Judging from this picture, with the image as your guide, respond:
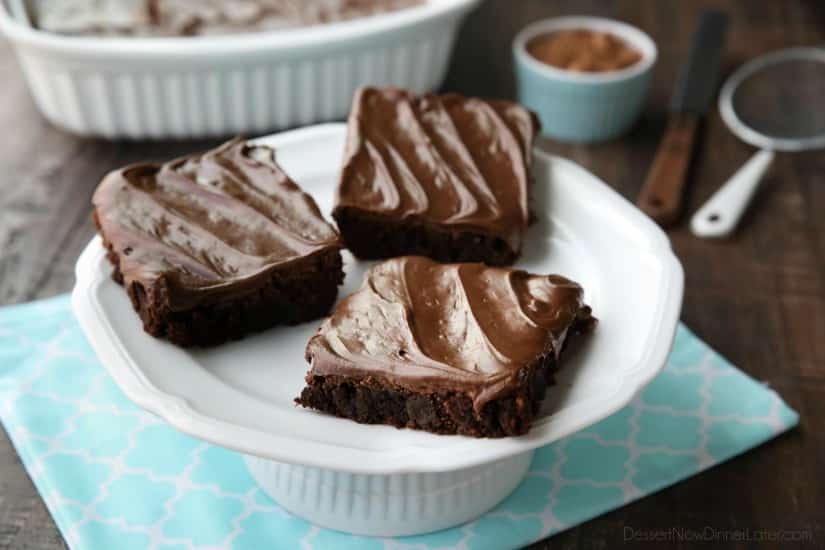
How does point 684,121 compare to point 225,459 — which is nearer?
point 225,459

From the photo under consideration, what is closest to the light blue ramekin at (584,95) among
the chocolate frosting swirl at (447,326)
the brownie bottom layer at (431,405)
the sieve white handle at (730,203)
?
the sieve white handle at (730,203)

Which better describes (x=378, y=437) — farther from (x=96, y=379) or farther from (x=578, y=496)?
(x=96, y=379)

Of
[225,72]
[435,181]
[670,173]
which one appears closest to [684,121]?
[670,173]

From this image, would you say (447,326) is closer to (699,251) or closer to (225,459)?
(225,459)

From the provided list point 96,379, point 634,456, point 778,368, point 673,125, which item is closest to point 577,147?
point 673,125

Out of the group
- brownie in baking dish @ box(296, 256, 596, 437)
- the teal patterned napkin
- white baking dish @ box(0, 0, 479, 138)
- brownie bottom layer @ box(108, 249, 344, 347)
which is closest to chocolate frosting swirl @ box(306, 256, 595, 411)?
brownie in baking dish @ box(296, 256, 596, 437)

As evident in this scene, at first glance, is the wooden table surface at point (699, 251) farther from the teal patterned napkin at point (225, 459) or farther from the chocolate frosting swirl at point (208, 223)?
the chocolate frosting swirl at point (208, 223)
